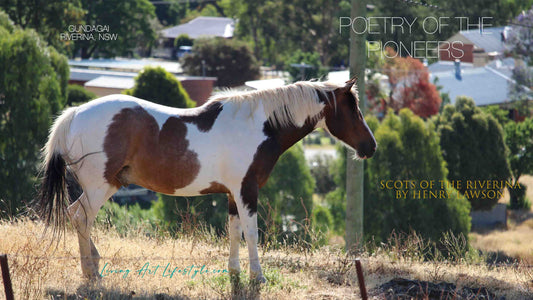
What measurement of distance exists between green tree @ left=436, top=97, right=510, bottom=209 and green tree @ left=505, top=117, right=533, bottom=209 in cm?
345

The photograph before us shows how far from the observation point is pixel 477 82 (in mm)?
48844

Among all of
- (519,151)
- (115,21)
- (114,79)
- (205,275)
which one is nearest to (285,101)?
(205,275)

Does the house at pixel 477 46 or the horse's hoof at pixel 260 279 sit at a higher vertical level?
the house at pixel 477 46

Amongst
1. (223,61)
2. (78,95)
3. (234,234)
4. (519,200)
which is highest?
(223,61)

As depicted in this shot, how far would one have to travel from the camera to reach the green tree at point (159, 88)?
912 inches

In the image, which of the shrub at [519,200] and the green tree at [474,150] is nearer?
the green tree at [474,150]

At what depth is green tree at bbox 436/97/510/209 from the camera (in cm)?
2625

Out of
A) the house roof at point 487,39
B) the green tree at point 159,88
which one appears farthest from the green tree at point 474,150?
the house roof at point 487,39

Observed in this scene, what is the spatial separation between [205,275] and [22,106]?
13764mm

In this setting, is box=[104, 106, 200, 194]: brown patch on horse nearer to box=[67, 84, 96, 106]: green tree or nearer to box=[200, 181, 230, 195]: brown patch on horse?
box=[200, 181, 230, 195]: brown patch on horse

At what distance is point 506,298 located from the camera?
6691 mm

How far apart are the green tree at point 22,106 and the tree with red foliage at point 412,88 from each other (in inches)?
1181

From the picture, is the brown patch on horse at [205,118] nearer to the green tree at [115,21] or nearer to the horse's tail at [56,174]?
the horse's tail at [56,174]

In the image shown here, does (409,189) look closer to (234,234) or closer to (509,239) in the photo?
(509,239)
